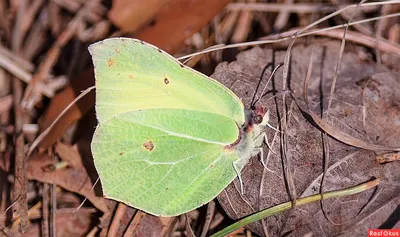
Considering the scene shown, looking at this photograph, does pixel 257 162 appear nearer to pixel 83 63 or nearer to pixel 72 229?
pixel 72 229

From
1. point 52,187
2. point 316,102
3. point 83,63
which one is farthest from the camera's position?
point 83,63

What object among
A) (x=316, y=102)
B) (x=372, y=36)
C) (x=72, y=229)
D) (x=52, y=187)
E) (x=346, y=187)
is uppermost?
(x=372, y=36)

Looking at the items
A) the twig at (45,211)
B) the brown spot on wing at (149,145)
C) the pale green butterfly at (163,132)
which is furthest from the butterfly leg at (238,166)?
the twig at (45,211)

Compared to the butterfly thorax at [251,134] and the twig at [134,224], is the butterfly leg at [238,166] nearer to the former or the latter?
the butterfly thorax at [251,134]

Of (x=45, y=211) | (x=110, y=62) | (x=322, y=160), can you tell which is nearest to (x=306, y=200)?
(x=322, y=160)

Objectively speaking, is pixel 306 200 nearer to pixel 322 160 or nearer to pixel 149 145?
pixel 322 160

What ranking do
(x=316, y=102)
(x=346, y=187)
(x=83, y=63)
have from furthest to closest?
(x=83, y=63), (x=316, y=102), (x=346, y=187)

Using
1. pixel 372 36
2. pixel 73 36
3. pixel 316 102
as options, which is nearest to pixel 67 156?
pixel 73 36

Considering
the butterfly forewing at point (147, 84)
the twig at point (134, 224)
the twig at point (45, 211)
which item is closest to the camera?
the butterfly forewing at point (147, 84)
